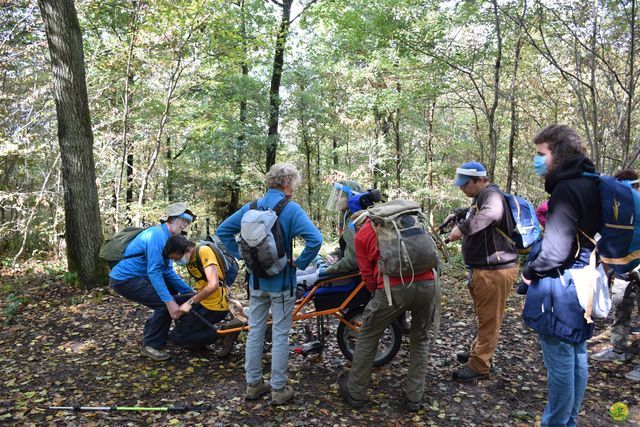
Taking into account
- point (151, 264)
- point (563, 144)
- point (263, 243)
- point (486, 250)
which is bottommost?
point (151, 264)

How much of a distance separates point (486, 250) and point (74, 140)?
619cm

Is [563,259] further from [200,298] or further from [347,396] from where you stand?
[200,298]

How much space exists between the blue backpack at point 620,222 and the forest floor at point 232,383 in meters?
1.74

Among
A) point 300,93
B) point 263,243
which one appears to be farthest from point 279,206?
point 300,93

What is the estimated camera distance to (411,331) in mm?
3396

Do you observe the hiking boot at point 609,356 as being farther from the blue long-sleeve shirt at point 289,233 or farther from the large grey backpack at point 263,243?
the large grey backpack at point 263,243

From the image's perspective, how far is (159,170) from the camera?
1952cm

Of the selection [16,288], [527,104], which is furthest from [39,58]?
[527,104]

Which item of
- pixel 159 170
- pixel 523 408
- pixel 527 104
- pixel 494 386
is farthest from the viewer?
pixel 159 170

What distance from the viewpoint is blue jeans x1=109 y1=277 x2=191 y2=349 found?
173 inches

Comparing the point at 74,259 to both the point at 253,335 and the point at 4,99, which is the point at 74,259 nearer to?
A: the point at 253,335

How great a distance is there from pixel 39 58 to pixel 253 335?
9.23 meters

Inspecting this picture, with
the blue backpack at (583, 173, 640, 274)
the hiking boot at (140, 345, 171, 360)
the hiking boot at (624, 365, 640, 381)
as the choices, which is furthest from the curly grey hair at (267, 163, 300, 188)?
the hiking boot at (624, 365, 640, 381)

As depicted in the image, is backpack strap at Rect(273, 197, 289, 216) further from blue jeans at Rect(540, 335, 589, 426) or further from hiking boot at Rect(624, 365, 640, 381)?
hiking boot at Rect(624, 365, 640, 381)
